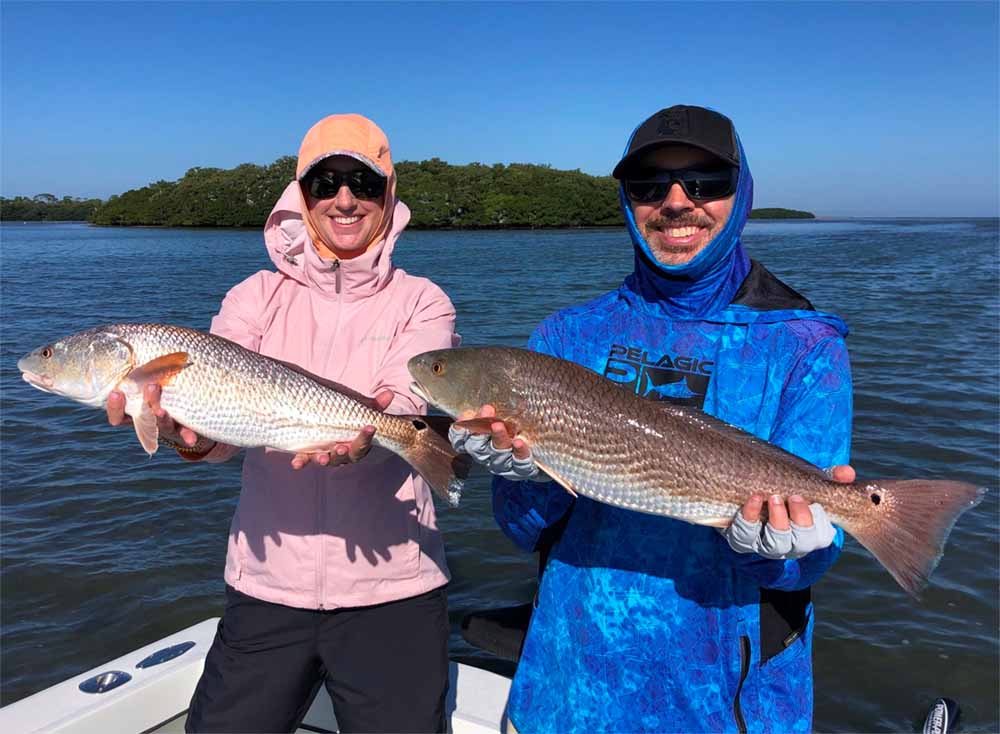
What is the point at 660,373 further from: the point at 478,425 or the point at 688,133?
the point at 688,133

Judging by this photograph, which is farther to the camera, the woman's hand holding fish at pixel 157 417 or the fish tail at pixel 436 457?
the woman's hand holding fish at pixel 157 417

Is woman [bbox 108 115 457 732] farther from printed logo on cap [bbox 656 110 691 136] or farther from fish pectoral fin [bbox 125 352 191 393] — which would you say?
printed logo on cap [bbox 656 110 691 136]

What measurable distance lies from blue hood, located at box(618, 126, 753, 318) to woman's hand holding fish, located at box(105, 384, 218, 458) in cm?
223

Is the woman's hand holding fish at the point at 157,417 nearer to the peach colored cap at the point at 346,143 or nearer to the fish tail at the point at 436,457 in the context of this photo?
the fish tail at the point at 436,457

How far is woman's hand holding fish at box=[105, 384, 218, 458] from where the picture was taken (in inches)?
131

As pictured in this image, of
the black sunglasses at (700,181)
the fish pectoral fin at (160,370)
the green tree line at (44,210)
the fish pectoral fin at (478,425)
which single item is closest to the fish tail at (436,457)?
the fish pectoral fin at (478,425)

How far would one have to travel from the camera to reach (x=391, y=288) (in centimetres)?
364

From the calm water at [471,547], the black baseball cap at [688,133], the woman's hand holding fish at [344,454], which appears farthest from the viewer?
the calm water at [471,547]

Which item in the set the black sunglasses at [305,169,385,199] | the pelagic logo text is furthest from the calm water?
the black sunglasses at [305,169,385,199]

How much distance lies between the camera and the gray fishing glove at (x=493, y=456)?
2725 mm

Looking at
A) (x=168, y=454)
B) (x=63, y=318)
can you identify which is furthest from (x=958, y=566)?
(x=63, y=318)

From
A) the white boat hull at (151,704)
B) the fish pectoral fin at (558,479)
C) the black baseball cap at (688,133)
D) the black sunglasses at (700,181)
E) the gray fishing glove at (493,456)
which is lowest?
the white boat hull at (151,704)

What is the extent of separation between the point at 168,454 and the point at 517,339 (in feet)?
30.1

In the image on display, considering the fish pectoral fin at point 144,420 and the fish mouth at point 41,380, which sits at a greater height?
the fish mouth at point 41,380
